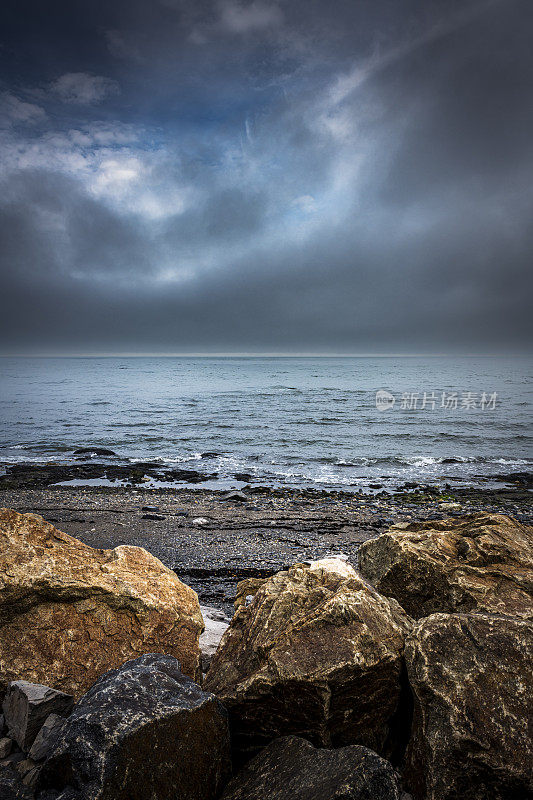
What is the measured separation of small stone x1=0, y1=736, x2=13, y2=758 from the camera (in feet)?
11.1

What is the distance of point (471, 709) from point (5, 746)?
11.5 ft

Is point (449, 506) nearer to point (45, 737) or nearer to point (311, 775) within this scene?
point (311, 775)

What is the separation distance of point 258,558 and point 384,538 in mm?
6104

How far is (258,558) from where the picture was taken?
11.3 meters

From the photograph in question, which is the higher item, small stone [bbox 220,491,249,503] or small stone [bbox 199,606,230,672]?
small stone [bbox 199,606,230,672]

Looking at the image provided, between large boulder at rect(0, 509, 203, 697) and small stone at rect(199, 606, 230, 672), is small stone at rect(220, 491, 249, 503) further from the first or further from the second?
large boulder at rect(0, 509, 203, 697)

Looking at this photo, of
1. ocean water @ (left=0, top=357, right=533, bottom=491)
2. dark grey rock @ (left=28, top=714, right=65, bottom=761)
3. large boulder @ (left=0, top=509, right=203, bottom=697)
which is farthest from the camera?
ocean water @ (left=0, top=357, right=533, bottom=491)

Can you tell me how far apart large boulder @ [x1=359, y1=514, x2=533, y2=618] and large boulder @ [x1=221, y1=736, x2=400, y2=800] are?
227cm

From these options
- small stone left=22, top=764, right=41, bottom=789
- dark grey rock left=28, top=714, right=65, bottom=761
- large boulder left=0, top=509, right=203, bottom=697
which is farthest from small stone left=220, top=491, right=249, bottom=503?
small stone left=22, top=764, right=41, bottom=789

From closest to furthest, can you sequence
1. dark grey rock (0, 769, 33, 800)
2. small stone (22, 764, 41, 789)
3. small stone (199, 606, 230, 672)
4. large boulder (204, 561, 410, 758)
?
dark grey rock (0, 769, 33, 800), small stone (22, 764, 41, 789), large boulder (204, 561, 410, 758), small stone (199, 606, 230, 672)

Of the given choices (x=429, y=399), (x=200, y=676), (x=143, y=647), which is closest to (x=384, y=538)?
(x=200, y=676)

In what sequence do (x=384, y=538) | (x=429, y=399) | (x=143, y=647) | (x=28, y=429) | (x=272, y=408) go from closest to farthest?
(x=143, y=647) → (x=384, y=538) → (x=28, y=429) → (x=272, y=408) → (x=429, y=399)

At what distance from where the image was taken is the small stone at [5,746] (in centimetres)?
340

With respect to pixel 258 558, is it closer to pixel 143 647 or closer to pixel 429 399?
pixel 143 647
